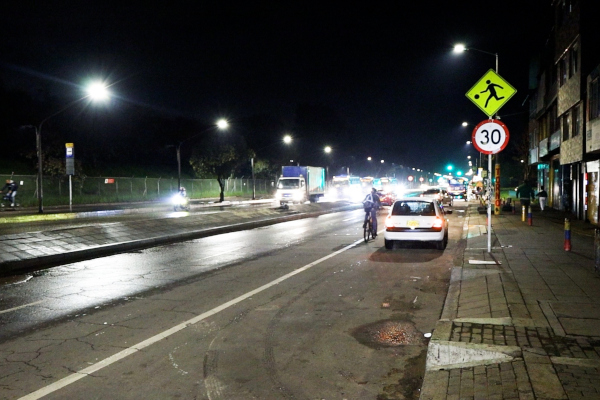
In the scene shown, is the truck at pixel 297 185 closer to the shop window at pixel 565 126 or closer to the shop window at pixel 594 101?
the shop window at pixel 565 126

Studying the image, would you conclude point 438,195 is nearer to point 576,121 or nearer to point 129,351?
point 576,121

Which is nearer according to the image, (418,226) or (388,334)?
(388,334)

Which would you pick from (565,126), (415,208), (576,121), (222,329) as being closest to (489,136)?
(415,208)

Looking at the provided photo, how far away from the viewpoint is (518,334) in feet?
20.8

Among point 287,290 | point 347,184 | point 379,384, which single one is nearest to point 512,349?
point 379,384

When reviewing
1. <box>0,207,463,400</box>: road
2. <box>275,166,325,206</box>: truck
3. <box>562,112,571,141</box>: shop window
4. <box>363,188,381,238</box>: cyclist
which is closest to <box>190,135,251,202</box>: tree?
<box>275,166,325,206</box>: truck

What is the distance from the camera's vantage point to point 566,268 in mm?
11047

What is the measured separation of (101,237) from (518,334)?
44.6ft

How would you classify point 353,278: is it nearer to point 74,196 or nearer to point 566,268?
point 566,268

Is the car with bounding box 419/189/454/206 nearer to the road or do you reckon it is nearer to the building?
the building

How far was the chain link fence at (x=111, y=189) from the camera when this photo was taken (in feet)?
140

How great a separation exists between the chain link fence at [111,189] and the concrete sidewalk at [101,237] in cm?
1805

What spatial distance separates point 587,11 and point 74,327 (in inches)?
985

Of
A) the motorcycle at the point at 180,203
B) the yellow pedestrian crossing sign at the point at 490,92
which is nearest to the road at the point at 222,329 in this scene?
the yellow pedestrian crossing sign at the point at 490,92
